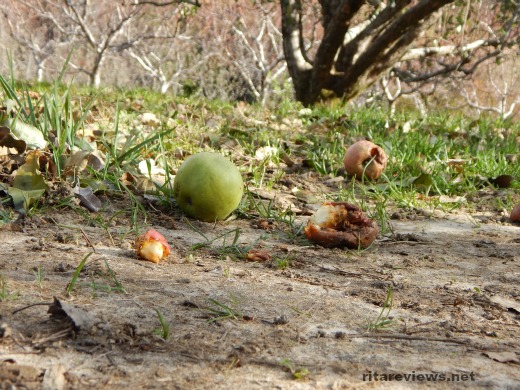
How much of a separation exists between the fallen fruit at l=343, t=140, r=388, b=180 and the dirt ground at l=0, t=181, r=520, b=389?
1280 mm

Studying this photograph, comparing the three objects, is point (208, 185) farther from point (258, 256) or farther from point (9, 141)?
point (9, 141)

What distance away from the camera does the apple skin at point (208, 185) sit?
3.18 metres

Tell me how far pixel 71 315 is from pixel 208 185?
1.46 m

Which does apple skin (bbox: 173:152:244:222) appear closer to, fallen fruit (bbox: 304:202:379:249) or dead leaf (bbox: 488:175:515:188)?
fallen fruit (bbox: 304:202:379:249)

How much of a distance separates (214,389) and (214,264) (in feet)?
3.67

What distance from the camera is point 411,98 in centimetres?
1858

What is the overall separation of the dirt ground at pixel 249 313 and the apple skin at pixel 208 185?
0.35 feet

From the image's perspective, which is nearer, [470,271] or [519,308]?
[519,308]

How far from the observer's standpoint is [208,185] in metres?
3.18

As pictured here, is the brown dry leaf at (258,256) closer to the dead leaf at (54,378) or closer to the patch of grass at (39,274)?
the patch of grass at (39,274)

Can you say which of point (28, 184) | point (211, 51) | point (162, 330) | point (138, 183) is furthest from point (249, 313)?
point (211, 51)

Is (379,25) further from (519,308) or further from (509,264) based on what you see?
(519,308)

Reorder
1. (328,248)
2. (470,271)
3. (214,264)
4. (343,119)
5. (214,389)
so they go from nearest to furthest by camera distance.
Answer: (214,389)
(214,264)
(470,271)
(328,248)
(343,119)

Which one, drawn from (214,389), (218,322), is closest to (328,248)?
(218,322)
